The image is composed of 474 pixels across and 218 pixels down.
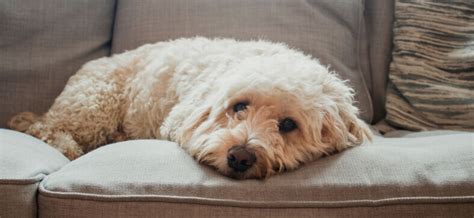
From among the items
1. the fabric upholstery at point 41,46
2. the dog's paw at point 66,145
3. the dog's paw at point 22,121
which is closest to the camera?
the dog's paw at point 66,145

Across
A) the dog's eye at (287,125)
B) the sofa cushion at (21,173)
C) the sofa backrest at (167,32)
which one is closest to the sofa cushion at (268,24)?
the sofa backrest at (167,32)

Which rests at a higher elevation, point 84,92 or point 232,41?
point 232,41

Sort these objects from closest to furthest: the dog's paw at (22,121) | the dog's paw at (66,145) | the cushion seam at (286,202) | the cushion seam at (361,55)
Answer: the cushion seam at (286,202) → the dog's paw at (66,145) → the dog's paw at (22,121) → the cushion seam at (361,55)

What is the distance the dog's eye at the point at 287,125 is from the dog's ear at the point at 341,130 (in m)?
0.11

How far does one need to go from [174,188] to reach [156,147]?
303 millimetres

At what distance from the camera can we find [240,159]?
1532 millimetres

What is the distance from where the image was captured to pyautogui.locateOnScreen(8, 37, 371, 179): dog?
5.34ft

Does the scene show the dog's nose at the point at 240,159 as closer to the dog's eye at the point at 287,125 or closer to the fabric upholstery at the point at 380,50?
the dog's eye at the point at 287,125

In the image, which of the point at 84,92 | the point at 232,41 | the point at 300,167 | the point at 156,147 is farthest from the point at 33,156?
the point at 232,41

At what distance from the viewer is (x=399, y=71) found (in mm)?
2514

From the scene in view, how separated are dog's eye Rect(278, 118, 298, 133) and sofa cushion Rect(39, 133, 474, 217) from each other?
21 centimetres

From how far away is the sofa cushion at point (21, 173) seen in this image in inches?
56.2

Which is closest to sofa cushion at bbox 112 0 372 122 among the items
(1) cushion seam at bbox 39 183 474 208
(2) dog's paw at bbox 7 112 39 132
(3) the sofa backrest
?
(3) the sofa backrest

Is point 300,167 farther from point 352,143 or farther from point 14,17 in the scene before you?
point 14,17
